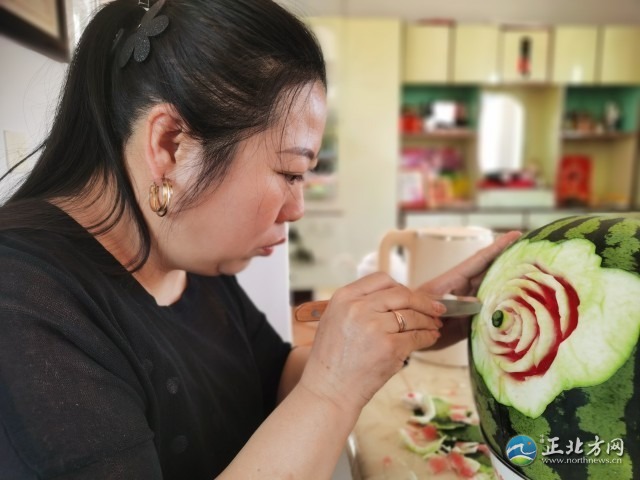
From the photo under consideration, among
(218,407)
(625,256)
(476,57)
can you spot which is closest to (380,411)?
(218,407)

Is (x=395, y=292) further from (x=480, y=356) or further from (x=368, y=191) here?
(x=368, y=191)

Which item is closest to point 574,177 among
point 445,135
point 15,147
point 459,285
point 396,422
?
point 445,135

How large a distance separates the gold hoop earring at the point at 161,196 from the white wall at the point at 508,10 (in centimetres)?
362

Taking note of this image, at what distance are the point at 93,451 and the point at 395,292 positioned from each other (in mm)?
339

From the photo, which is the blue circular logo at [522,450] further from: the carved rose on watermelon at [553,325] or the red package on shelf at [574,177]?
the red package on shelf at [574,177]

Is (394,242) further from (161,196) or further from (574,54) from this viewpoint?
(574,54)

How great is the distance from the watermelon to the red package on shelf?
4046mm

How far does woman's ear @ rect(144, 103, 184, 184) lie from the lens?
1.68ft

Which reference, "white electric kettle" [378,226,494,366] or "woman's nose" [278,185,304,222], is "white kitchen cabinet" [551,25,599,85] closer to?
"white electric kettle" [378,226,494,366]

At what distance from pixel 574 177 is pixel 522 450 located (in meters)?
4.28

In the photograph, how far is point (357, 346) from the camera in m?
0.50

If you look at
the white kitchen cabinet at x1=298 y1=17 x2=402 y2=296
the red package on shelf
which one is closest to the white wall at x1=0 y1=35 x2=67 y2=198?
the white kitchen cabinet at x1=298 y1=17 x2=402 y2=296

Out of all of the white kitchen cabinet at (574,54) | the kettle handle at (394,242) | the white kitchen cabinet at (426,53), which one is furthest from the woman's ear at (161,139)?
the white kitchen cabinet at (574,54)

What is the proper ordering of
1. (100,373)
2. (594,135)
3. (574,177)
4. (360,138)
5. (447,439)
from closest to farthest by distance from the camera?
(100,373), (447,439), (360,138), (594,135), (574,177)
